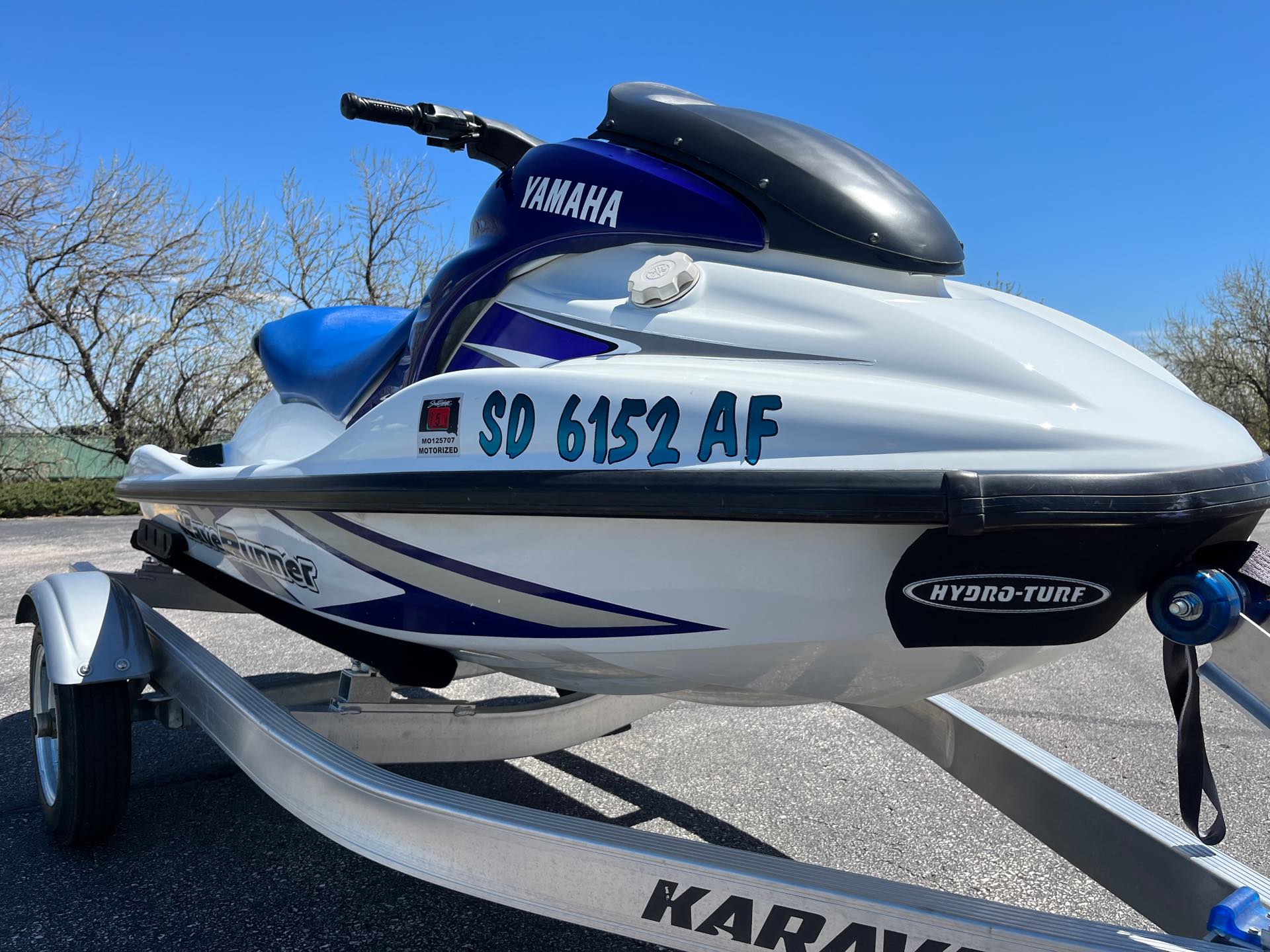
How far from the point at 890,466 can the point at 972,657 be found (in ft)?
1.20

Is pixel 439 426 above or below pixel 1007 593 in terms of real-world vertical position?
above

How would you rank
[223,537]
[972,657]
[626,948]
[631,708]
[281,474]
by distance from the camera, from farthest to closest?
1. [631,708]
2. [223,537]
3. [281,474]
4. [626,948]
5. [972,657]

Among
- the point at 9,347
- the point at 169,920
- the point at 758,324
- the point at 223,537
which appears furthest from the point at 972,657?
the point at 9,347

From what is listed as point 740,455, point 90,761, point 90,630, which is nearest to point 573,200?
point 740,455

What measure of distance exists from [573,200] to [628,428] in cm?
58

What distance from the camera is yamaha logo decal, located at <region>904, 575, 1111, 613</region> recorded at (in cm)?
136

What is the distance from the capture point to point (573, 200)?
73.6 inches

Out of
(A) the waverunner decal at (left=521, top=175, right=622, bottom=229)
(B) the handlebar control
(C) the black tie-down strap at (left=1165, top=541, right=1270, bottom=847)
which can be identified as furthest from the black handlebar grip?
(C) the black tie-down strap at (left=1165, top=541, right=1270, bottom=847)

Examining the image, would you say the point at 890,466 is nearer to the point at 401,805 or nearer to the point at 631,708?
the point at 401,805

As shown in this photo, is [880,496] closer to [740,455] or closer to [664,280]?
[740,455]

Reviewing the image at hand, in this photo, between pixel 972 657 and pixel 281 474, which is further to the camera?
pixel 281 474

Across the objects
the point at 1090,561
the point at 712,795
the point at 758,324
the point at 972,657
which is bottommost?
the point at 712,795

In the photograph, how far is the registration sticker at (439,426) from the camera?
1.76 meters

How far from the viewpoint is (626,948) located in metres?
1.97
